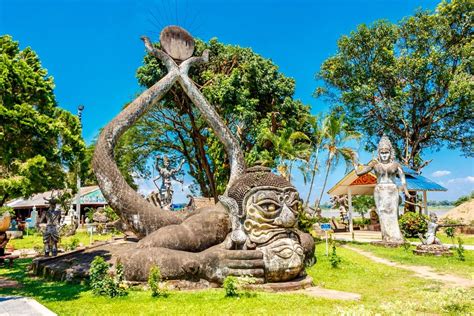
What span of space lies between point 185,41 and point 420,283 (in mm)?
9909

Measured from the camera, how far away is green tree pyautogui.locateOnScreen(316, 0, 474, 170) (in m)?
22.2

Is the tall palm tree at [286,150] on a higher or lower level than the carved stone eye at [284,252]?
higher

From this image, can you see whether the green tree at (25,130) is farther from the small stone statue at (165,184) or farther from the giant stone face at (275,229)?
the small stone statue at (165,184)

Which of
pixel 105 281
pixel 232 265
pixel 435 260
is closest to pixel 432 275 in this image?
pixel 435 260

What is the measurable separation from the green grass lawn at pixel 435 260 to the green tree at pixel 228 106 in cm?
779

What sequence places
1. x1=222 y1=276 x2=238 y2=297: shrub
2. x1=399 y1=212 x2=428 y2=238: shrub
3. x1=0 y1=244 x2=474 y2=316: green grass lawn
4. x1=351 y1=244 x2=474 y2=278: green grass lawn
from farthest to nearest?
x1=399 y1=212 x2=428 y2=238: shrub → x1=351 y1=244 x2=474 y2=278: green grass lawn → x1=222 y1=276 x2=238 y2=297: shrub → x1=0 y1=244 x2=474 y2=316: green grass lawn

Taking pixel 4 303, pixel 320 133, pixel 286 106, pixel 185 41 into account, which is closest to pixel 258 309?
pixel 4 303

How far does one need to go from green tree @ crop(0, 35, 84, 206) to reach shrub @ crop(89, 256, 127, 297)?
2.20m

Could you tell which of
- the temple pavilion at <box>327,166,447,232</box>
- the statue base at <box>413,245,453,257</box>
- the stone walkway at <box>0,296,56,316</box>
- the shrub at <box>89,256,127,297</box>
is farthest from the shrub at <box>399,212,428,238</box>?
the stone walkway at <box>0,296,56,316</box>

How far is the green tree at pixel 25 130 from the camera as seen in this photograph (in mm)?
7758

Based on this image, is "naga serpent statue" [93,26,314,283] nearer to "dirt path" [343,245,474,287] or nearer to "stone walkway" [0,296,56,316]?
"stone walkway" [0,296,56,316]

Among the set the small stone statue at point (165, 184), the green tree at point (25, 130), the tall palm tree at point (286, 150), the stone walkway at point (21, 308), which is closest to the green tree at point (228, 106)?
the tall palm tree at point (286, 150)

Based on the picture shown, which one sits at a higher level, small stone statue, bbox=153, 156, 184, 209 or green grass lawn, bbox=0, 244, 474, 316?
small stone statue, bbox=153, 156, 184, 209

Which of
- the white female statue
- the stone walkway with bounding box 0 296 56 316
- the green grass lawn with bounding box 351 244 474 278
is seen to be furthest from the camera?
the white female statue
